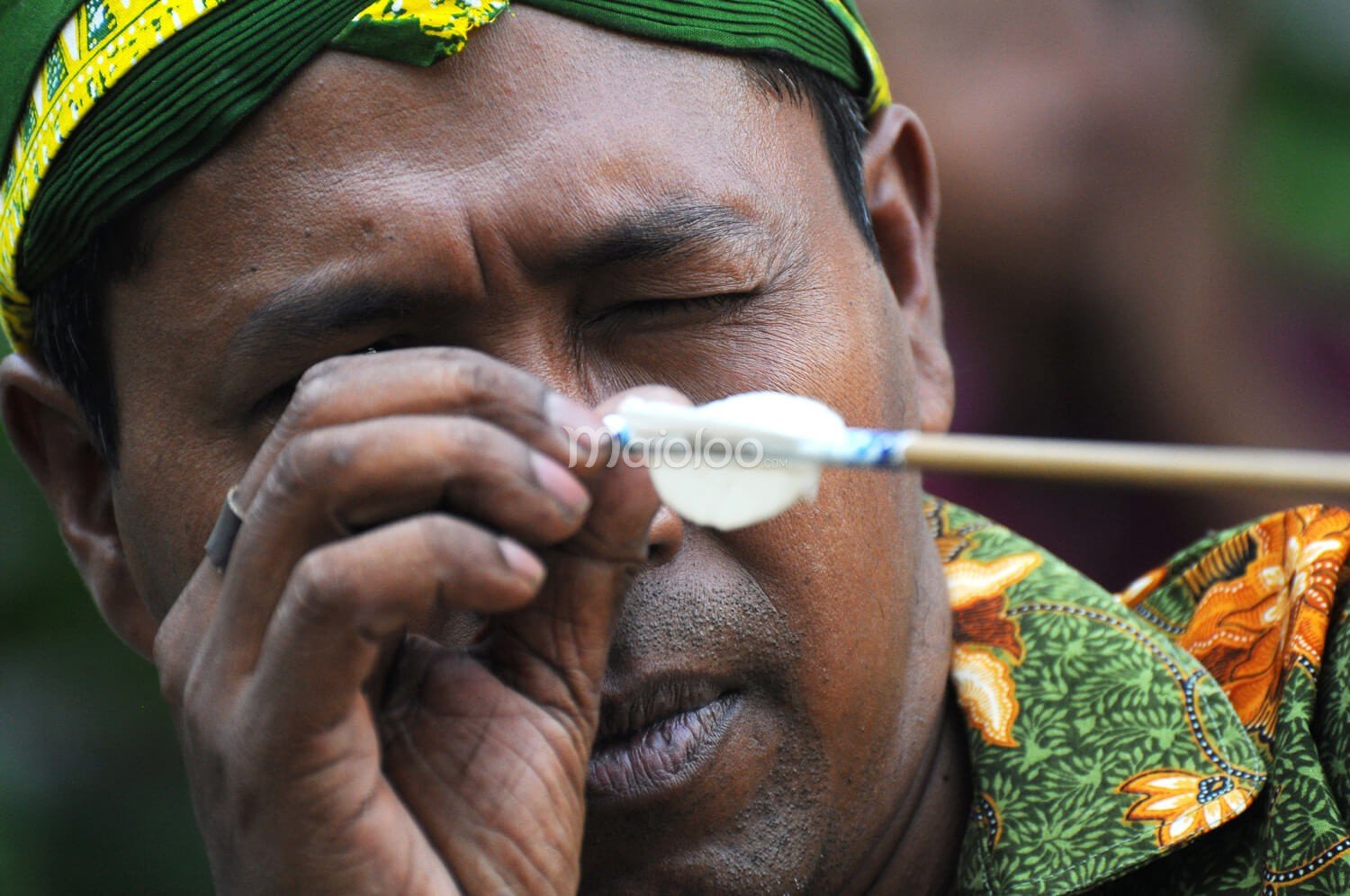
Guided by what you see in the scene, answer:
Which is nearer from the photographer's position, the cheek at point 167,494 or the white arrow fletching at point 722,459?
the white arrow fletching at point 722,459

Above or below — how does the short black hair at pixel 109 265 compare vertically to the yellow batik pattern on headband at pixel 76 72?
below

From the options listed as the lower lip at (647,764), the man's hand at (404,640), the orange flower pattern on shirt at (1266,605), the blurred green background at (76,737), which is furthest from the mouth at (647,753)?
the blurred green background at (76,737)

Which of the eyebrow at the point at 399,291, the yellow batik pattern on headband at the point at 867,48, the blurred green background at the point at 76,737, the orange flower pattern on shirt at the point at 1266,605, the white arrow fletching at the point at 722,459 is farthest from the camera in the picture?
the blurred green background at the point at 76,737

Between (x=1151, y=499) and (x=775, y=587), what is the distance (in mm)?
Answer: 2510

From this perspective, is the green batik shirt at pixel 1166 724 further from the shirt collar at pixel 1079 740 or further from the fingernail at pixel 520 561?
the fingernail at pixel 520 561

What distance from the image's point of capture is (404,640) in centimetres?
172

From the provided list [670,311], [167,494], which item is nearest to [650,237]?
[670,311]

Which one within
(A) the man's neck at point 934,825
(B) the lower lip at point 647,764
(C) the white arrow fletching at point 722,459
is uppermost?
(C) the white arrow fletching at point 722,459

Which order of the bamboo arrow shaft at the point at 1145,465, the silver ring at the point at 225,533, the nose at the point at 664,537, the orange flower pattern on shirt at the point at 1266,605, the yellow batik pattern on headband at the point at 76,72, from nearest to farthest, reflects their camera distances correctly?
the bamboo arrow shaft at the point at 1145,465
the silver ring at the point at 225,533
the nose at the point at 664,537
the yellow batik pattern on headband at the point at 76,72
the orange flower pattern on shirt at the point at 1266,605

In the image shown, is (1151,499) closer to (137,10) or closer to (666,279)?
(666,279)

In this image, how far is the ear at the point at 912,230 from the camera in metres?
2.47

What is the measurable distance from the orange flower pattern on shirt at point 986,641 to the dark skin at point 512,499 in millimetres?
68

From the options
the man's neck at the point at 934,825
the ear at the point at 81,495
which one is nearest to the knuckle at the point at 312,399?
the ear at the point at 81,495

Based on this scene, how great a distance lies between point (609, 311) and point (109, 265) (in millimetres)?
673
